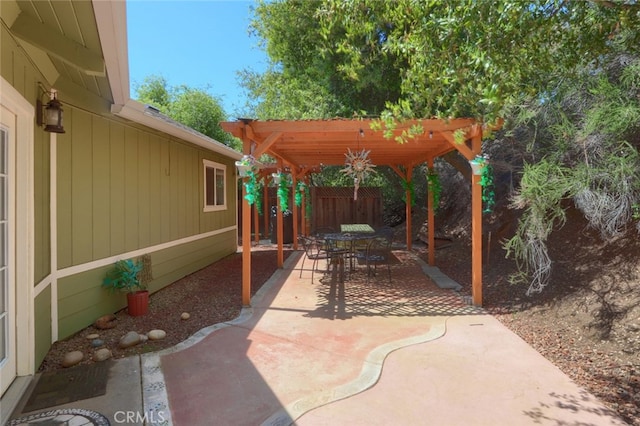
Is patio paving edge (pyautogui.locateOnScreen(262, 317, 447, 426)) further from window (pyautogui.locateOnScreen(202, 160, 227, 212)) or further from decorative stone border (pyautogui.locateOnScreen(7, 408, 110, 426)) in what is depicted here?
window (pyautogui.locateOnScreen(202, 160, 227, 212))

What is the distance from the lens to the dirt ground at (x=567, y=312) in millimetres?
2945

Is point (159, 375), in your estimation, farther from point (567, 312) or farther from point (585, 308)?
point (585, 308)

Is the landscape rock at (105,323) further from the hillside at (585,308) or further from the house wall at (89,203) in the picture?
the hillside at (585,308)

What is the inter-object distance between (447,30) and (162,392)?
11.5 feet

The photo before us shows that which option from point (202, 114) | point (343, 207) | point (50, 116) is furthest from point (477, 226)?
point (202, 114)

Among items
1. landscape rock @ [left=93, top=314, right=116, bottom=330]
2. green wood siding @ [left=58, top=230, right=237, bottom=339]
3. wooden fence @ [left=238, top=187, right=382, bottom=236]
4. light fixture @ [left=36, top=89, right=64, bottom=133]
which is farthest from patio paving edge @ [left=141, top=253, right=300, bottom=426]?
wooden fence @ [left=238, top=187, right=382, bottom=236]

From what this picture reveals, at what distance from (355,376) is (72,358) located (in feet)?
7.72

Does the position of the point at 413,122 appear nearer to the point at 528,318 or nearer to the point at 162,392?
the point at 528,318

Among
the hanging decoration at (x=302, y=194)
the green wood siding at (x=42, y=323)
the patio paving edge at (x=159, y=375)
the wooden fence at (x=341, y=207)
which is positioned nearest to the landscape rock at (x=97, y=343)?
the green wood siding at (x=42, y=323)

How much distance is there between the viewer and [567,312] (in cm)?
401

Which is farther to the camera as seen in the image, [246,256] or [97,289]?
[246,256]

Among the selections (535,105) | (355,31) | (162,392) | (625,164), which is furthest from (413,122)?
(162,392)

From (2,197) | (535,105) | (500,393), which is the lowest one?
(500,393)

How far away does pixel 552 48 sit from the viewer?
3.38 metres
